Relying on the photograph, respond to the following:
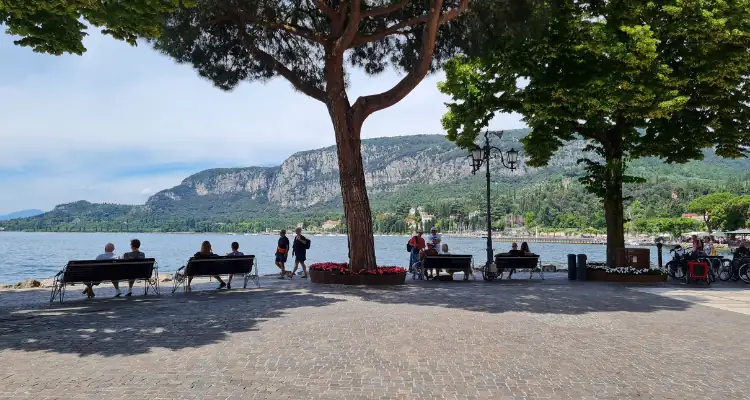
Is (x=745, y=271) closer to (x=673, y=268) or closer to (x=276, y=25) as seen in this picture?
(x=673, y=268)

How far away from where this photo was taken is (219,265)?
12.6 m

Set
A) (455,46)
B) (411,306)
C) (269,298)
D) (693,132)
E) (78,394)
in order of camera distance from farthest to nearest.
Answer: (693,132) < (455,46) < (269,298) < (411,306) < (78,394)

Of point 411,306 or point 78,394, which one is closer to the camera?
point 78,394

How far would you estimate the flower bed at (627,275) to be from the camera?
16.6m

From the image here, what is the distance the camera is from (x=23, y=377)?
5.22m

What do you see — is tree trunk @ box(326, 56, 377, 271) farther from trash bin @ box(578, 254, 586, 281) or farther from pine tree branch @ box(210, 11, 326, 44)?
trash bin @ box(578, 254, 586, 281)

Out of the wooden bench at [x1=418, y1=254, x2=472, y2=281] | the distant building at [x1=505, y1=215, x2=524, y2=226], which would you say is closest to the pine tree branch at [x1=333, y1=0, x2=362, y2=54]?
the wooden bench at [x1=418, y1=254, x2=472, y2=281]

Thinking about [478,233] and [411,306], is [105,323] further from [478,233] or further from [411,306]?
[478,233]

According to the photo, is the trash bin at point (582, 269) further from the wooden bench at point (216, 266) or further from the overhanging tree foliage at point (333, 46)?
the wooden bench at point (216, 266)

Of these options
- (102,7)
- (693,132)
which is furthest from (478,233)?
(102,7)

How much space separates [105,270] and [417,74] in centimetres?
864

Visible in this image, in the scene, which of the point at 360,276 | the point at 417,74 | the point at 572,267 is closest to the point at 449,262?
the point at 360,276

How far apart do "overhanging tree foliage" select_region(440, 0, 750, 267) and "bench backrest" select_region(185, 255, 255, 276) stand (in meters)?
8.26

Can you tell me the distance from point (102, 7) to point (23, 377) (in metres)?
6.48
